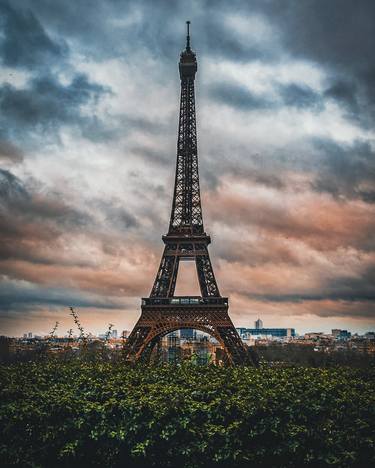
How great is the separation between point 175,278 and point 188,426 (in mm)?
28758

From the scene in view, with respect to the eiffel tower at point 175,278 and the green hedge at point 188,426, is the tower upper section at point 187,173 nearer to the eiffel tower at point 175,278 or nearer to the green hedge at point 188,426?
the eiffel tower at point 175,278

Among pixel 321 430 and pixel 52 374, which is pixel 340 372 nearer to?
pixel 321 430

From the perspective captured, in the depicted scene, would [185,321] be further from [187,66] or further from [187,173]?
[187,66]

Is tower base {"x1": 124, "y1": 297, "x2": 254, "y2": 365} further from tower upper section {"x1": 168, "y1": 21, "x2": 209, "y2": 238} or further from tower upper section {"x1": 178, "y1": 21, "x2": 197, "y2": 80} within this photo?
tower upper section {"x1": 178, "y1": 21, "x2": 197, "y2": 80}

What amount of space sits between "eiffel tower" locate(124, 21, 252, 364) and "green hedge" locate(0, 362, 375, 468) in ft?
70.5

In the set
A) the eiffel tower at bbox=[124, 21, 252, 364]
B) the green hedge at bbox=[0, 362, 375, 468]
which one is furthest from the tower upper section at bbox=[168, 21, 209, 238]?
the green hedge at bbox=[0, 362, 375, 468]

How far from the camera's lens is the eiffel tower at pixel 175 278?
39.4 m

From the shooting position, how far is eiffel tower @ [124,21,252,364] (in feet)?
129

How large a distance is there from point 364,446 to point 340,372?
18.4 feet

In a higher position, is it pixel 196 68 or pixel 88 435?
pixel 196 68

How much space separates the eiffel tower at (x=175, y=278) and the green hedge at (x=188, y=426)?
846 inches

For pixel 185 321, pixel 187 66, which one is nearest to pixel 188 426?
pixel 185 321

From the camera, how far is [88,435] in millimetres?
14484

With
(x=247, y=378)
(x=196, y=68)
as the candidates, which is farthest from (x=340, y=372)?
(x=196, y=68)
